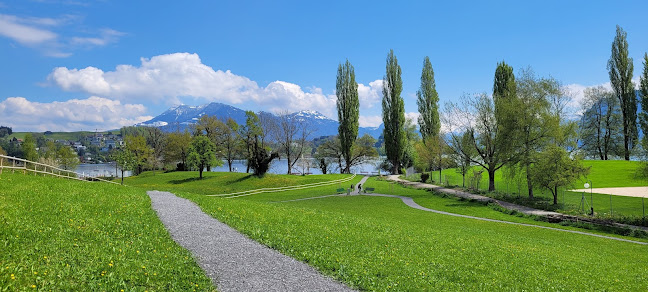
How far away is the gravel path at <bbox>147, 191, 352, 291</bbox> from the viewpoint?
8969mm

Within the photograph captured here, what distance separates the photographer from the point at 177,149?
81750 mm

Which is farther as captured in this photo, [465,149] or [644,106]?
[465,149]

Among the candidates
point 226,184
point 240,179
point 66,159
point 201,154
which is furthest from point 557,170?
point 66,159

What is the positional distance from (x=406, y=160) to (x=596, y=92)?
41856mm

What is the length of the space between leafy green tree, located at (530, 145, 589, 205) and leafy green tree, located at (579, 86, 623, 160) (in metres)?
41.8

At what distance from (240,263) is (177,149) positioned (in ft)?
257

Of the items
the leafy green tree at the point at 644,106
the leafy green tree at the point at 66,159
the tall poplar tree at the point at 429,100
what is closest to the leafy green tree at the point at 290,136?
the tall poplar tree at the point at 429,100

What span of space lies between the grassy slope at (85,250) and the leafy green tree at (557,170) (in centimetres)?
3624

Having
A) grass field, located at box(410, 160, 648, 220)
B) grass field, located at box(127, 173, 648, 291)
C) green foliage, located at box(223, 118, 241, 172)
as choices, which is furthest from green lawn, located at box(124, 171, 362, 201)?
grass field, located at box(127, 173, 648, 291)

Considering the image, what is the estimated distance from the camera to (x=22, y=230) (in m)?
10.6

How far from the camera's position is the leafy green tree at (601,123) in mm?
69500

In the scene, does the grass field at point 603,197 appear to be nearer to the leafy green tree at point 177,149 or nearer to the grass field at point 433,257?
the grass field at point 433,257

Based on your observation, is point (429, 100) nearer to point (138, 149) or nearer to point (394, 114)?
point (394, 114)

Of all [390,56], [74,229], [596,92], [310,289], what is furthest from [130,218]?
[596,92]
